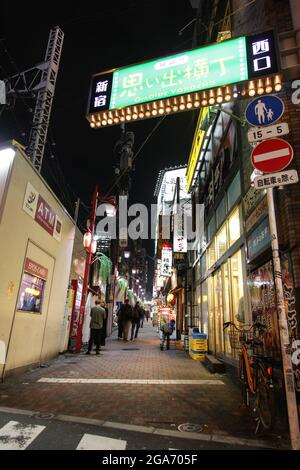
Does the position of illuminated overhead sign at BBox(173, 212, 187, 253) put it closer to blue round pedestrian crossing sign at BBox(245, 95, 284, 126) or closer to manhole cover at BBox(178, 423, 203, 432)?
blue round pedestrian crossing sign at BBox(245, 95, 284, 126)

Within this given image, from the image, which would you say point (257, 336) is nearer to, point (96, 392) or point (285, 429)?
point (285, 429)

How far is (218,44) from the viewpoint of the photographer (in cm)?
557

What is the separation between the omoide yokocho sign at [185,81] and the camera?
515 centimetres

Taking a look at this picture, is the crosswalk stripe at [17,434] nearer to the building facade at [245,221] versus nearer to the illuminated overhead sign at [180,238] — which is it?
the building facade at [245,221]

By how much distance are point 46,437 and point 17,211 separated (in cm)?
553

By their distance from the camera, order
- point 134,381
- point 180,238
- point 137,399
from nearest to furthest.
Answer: point 137,399 < point 134,381 < point 180,238

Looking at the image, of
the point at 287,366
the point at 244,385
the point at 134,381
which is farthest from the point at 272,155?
the point at 134,381

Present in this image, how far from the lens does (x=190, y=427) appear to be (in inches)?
173

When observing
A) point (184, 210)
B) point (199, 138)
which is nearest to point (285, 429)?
point (199, 138)

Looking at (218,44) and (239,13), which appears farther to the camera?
(239,13)

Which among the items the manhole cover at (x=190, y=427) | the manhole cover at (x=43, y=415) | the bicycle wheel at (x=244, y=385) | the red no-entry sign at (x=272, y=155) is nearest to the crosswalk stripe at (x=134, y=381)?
the bicycle wheel at (x=244, y=385)

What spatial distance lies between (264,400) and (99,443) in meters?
2.59

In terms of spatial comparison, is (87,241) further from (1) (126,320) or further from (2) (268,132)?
(2) (268,132)

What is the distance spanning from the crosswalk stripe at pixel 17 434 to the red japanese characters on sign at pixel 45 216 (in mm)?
5860
